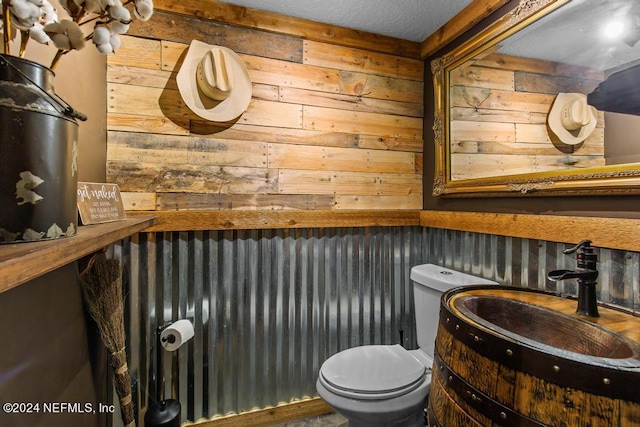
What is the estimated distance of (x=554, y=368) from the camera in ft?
2.23

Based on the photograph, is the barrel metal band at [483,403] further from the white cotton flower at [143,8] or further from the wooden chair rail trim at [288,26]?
the wooden chair rail trim at [288,26]

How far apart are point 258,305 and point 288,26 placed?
5.39ft

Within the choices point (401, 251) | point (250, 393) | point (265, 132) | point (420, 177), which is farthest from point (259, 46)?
point (250, 393)

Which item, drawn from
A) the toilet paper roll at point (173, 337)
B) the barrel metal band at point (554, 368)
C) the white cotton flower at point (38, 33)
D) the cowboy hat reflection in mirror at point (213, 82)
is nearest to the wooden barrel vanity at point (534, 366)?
the barrel metal band at point (554, 368)

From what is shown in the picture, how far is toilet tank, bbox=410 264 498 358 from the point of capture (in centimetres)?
164

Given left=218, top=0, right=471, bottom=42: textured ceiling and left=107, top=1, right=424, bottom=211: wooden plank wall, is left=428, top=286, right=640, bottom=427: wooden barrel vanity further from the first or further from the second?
left=218, top=0, right=471, bottom=42: textured ceiling

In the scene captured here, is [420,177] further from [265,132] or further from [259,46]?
[259,46]

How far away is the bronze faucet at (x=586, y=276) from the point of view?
0.98 m

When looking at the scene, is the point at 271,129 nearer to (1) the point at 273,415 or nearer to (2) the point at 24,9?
(2) the point at 24,9

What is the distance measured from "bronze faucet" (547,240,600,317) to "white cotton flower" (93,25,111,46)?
141 cm

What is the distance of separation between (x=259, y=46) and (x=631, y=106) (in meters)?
1.71

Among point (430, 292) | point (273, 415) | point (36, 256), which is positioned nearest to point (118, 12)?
point (36, 256)

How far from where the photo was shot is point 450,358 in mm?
911

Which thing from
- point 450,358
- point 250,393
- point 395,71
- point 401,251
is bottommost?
point 250,393
